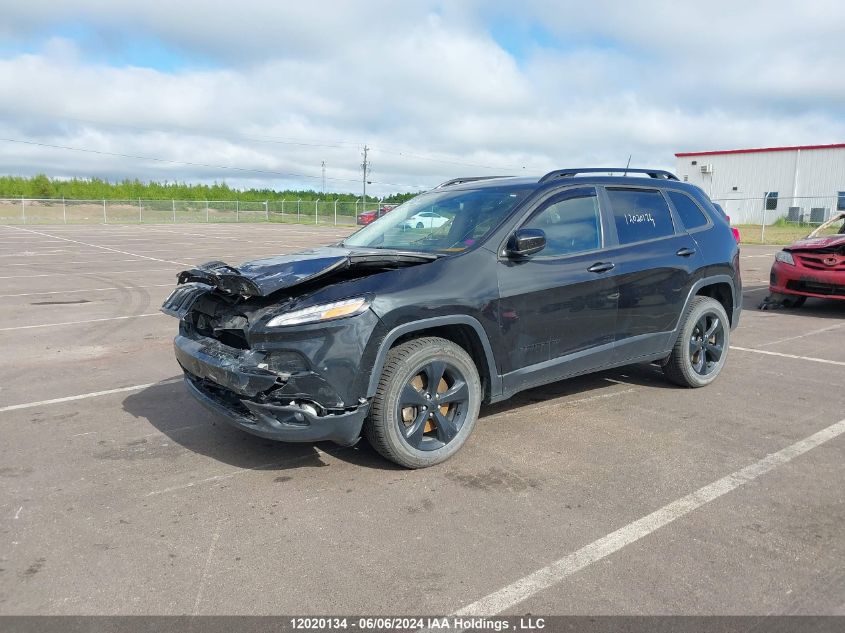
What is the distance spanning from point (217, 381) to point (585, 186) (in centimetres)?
300

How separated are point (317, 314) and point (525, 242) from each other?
1442mm

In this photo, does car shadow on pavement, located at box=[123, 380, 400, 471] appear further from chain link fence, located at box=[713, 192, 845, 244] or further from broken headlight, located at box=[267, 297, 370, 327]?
chain link fence, located at box=[713, 192, 845, 244]

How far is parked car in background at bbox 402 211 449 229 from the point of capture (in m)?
5.03

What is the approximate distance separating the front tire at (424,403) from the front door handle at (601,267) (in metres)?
1.24

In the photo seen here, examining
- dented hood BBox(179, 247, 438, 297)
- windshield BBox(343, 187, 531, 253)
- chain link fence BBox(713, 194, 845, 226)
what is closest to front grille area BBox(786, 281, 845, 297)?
windshield BBox(343, 187, 531, 253)

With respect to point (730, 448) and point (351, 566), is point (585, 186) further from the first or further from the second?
point (351, 566)

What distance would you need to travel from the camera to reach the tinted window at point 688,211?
582 centimetres

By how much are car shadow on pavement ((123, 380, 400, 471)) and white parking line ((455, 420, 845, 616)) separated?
4.49ft

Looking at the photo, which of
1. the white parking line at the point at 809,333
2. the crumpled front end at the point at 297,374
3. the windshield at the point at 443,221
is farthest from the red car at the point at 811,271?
the crumpled front end at the point at 297,374

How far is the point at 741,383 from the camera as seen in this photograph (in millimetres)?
6129

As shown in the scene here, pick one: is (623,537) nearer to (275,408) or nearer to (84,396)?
(275,408)

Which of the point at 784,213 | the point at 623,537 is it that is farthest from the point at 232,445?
the point at 784,213

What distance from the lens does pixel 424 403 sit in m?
4.08

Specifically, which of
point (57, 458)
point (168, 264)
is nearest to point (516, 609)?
point (57, 458)
